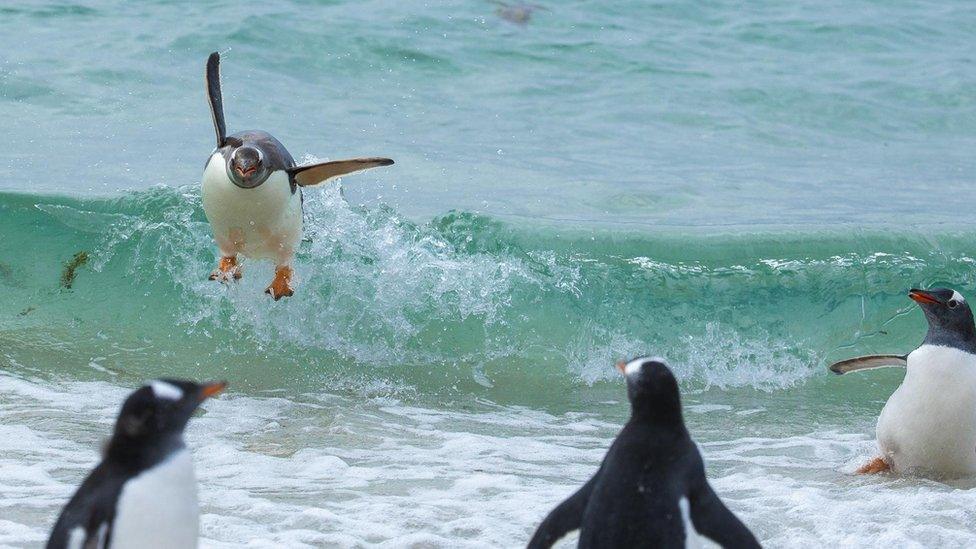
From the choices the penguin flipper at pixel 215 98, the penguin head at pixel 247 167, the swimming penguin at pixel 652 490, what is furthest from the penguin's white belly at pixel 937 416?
the penguin flipper at pixel 215 98

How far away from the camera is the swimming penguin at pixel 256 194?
586 centimetres

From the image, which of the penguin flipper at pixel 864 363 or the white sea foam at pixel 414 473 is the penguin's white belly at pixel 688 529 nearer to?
the white sea foam at pixel 414 473

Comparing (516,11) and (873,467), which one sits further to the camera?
(516,11)

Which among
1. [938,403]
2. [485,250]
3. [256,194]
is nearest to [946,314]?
[938,403]

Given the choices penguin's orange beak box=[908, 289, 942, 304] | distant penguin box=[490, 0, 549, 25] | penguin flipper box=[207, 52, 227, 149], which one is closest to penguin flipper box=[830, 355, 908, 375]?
penguin's orange beak box=[908, 289, 942, 304]

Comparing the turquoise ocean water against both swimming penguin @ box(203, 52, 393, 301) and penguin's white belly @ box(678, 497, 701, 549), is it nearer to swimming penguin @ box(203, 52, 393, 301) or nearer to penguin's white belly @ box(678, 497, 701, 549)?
swimming penguin @ box(203, 52, 393, 301)

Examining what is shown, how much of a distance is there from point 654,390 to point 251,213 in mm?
3431

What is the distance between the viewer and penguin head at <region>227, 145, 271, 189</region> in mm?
5723

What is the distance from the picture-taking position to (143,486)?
248 cm

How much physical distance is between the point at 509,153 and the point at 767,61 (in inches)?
163

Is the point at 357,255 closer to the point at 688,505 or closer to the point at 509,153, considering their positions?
the point at 509,153

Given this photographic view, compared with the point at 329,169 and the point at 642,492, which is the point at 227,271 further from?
the point at 642,492

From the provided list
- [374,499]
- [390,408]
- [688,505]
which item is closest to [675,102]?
[390,408]

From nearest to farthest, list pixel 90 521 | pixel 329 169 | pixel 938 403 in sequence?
pixel 90 521, pixel 938 403, pixel 329 169
